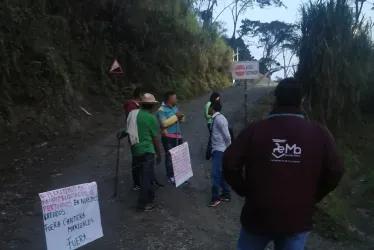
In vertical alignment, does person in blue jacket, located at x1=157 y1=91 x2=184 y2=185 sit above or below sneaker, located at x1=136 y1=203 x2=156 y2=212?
above

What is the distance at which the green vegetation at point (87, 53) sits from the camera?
13.1 m

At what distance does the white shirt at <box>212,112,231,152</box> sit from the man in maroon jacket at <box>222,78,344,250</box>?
154 inches

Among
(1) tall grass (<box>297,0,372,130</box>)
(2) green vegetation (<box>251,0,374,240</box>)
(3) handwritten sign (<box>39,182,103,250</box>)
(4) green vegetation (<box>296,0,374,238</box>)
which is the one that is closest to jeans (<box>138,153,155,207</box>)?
(3) handwritten sign (<box>39,182,103,250</box>)

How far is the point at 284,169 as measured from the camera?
2916 mm

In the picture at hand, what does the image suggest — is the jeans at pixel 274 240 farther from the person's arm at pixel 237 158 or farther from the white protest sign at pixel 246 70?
the white protest sign at pixel 246 70

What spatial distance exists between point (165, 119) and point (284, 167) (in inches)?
198

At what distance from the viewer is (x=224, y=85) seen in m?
37.5

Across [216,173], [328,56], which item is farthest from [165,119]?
[328,56]

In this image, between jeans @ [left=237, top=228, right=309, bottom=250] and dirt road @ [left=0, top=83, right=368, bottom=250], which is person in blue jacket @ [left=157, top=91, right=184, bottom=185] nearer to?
dirt road @ [left=0, top=83, right=368, bottom=250]

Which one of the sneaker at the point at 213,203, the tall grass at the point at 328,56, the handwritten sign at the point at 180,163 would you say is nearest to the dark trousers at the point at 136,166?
the handwritten sign at the point at 180,163

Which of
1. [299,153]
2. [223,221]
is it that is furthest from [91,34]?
[299,153]

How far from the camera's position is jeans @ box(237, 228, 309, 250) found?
3.02m

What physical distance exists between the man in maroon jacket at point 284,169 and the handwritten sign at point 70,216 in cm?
193

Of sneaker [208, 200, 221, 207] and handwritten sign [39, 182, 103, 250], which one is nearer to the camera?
handwritten sign [39, 182, 103, 250]
